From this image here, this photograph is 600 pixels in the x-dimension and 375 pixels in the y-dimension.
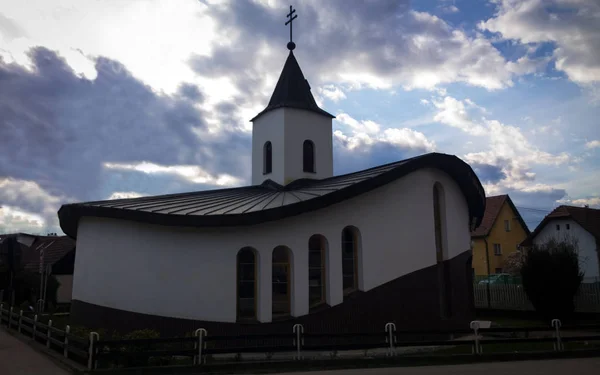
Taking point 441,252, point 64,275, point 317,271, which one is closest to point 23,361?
point 317,271

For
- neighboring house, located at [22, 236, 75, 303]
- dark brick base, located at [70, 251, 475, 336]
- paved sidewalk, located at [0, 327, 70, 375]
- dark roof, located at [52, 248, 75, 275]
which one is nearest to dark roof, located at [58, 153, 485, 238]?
Result: dark brick base, located at [70, 251, 475, 336]

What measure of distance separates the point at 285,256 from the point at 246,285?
1368mm

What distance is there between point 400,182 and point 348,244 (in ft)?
9.30

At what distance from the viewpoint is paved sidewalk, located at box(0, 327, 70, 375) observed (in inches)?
419

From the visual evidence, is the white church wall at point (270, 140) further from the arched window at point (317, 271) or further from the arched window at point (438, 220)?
the arched window at point (438, 220)

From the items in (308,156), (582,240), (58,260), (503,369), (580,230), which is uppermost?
(308,156)

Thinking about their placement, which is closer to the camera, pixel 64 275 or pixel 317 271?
pixel 317 271

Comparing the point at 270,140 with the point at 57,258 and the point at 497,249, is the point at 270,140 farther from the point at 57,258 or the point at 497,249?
the point at 497,249

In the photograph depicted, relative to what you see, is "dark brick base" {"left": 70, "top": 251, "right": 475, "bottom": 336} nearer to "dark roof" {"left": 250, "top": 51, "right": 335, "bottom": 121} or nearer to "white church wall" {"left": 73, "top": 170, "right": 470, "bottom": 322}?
"white church wall" {"left": 73, "top": 170, "right": 470, "bottom": 322}

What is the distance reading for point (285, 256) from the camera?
46.3 feet

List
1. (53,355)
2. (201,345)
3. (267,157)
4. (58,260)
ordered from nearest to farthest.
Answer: (201,345)
(53,355)
(267,157)
(58,260)

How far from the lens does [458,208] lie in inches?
750

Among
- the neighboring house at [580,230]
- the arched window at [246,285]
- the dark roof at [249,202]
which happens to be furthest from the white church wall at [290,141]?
the neighboring house at [580,230]

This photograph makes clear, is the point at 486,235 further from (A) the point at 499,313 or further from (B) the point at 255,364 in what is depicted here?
(B) the point at 255,364
